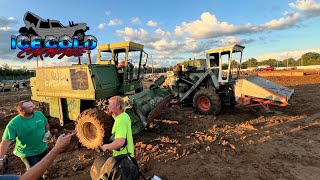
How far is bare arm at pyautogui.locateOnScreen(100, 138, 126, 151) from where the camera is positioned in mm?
3170

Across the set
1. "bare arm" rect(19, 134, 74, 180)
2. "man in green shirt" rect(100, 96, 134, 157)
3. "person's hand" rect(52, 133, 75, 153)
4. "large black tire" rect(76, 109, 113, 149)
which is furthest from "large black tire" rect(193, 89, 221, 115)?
"bare arm" rect(19, 134, 74, 180)

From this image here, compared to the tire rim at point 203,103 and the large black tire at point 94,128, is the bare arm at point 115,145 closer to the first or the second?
the large black tire at point 94,128

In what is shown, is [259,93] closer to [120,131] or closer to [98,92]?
[98,92]

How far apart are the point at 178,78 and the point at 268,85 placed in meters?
4.14

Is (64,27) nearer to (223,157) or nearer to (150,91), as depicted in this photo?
(150,91)

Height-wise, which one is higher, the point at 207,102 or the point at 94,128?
the point at 207,102

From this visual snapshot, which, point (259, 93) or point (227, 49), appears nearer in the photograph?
point (259, 93)

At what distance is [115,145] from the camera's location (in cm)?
321

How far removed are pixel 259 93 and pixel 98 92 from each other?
5678mm

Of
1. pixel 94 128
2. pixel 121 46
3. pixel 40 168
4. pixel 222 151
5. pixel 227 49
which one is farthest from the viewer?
pixel 227 49

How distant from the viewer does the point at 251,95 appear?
31.6 feet

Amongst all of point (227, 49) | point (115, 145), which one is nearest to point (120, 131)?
point (115, 145)

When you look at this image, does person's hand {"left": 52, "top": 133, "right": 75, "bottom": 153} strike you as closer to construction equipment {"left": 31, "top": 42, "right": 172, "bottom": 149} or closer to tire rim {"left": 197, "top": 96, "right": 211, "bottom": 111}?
construction equipment {"left": 31, "top": 42, "right": 172, "bottom": 149}

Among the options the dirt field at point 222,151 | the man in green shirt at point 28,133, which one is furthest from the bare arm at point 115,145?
the dirt field at point 222,151
